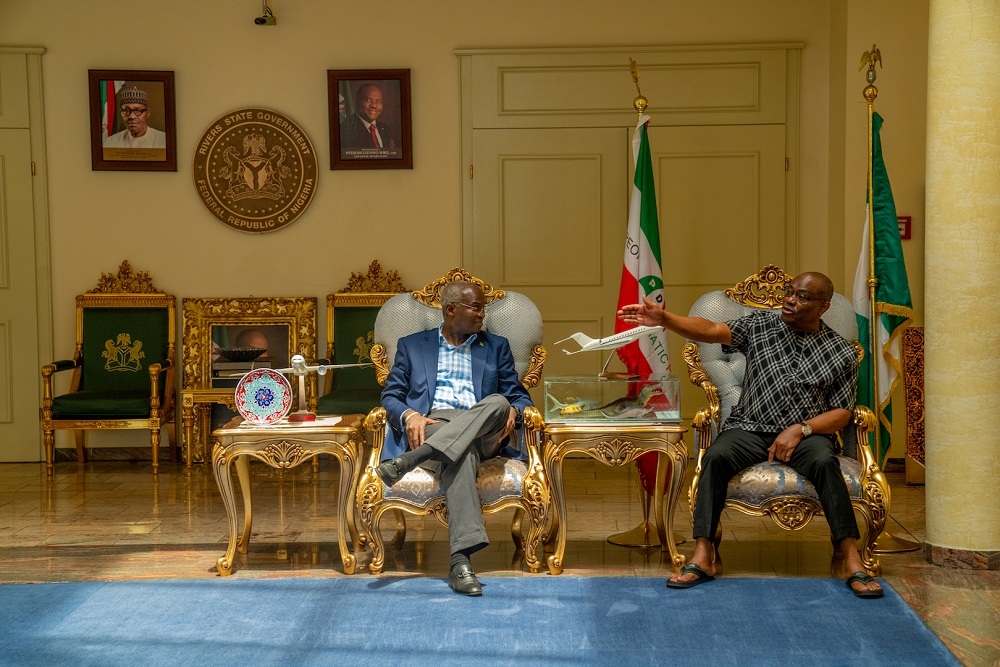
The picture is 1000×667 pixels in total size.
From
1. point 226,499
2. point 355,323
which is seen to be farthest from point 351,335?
point 226,499

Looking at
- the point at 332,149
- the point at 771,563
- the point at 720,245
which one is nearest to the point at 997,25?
the point at 771,563

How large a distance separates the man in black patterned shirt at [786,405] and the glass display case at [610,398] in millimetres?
254

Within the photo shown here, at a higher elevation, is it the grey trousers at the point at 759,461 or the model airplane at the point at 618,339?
the model airplane at the point at 618,339

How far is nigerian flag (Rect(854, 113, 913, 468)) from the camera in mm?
4930

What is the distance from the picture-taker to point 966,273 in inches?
166

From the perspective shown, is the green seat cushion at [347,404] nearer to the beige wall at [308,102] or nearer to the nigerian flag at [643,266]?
the beige wall at [308,102]

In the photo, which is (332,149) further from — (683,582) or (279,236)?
(683,582)

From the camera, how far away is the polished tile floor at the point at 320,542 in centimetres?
404

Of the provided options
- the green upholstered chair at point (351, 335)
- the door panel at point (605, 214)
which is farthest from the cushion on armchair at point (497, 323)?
the door panel at point (605, 214)

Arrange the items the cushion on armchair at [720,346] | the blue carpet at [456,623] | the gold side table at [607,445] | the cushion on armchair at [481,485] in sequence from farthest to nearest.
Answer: the cushion on armchair at [720,346], the gold side table at [607,445], the cushion on armchair at [481,485], the blue carpet at [456,623]

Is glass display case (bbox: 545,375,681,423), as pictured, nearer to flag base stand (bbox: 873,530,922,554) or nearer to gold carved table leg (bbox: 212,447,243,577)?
flag base stand (bbox: 873,530,922,554)

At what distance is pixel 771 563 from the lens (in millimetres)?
4355

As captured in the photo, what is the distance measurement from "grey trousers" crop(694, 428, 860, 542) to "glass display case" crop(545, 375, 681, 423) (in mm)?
288

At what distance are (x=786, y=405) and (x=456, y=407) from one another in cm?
133
